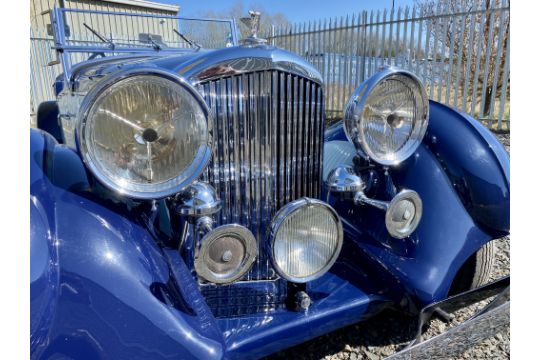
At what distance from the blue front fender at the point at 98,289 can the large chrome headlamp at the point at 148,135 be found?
0.49 feet

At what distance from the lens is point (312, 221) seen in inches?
60.0

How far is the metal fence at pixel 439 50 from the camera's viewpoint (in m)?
6.89

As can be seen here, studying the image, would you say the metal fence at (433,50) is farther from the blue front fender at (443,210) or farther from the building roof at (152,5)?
the blue front fender at (443,210)

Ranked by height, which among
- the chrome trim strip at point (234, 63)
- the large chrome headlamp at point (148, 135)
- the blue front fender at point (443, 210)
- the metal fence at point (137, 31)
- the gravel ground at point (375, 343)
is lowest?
the gravel ground at point (375, 343)

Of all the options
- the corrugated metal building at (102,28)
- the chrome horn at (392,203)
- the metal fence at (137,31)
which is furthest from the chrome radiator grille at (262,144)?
the corrugated metal building at (102,28)

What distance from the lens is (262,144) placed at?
1.67m

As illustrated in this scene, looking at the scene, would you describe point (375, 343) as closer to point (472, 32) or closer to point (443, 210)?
point (443, 210)

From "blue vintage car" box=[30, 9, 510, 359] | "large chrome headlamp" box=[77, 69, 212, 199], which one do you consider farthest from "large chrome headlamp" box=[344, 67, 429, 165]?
"large chrome headlamp" box=[77, 69, 212, 199]

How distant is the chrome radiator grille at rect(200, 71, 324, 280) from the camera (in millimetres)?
1583

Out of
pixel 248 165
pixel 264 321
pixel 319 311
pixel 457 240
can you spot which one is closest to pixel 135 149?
pixel 248 165

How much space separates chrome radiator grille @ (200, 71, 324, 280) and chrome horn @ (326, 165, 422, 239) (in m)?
0.16

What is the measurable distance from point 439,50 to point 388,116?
22.9 feet

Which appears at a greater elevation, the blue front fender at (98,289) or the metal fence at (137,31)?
the metal fence at (137,31)

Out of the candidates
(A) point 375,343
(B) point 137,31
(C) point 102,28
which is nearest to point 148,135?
(A) point 375,343
